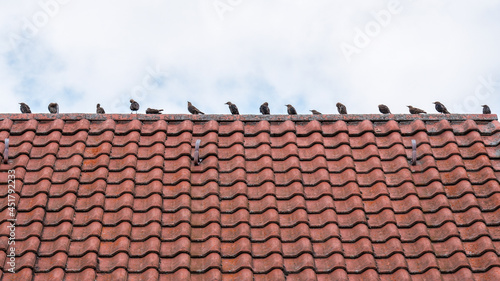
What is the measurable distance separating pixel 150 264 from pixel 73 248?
86 cm

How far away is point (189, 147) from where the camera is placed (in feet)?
32.7

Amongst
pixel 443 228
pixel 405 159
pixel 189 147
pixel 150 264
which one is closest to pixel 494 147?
pixel 405 159

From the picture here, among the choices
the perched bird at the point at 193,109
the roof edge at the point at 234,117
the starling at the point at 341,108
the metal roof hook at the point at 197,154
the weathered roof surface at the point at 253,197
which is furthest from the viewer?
the starling at the point at 341,108

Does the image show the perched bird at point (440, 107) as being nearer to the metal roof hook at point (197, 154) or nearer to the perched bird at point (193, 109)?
the perched bird at point (193, 109)

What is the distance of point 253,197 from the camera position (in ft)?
30.3

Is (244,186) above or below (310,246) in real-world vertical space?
above

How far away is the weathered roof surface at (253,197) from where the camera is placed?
8297 mm

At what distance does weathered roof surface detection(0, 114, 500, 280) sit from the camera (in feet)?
27.2

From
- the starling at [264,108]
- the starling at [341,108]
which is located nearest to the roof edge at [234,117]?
the starling at [341,108]

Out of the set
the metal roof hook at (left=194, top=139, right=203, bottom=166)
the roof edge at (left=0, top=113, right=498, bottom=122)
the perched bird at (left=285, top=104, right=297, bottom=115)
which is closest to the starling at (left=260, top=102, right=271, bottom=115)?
the perched bird at (left=285, top=104, right=297, bottom=115)

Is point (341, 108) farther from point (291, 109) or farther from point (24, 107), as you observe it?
point (24, 107)

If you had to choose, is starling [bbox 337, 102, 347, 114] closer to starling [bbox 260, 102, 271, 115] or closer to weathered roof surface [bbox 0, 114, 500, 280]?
starling [bbox 260, 102, 271, 115]

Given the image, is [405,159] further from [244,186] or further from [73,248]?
[73,248]

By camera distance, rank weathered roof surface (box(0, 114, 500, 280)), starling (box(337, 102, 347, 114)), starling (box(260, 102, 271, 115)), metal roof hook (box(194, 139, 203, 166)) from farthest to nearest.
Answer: starling (box(260, 102, 271, 115)) → starling (box(337, 102, 347, 114)) → metal roof hook (box(194, 139, 203, 166)) → weathered roof surface (box(0, 114, 500, 280))
